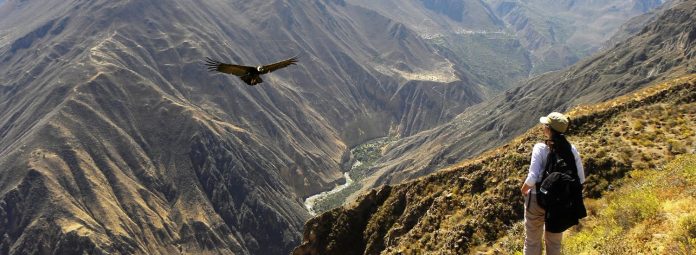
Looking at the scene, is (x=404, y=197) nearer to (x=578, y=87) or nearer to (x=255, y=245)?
(x=255, y=245)

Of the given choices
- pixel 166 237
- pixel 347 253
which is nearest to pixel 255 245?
pixel 166 237

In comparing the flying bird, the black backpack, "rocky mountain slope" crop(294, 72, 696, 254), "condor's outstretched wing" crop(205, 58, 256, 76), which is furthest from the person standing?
"rocky mountain slope" crop(294, 72, 696, 254)

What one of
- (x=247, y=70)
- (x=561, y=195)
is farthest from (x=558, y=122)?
(x=247, y=70)

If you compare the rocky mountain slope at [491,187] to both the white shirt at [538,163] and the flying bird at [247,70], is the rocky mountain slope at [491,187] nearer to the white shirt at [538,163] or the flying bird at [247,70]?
the white shirt at [538,163]

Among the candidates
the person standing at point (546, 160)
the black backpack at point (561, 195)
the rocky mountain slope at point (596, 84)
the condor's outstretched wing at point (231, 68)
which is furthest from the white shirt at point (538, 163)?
the rocky mountain slope at point (596, 84)

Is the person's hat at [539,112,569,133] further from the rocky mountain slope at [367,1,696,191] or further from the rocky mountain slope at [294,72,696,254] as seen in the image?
the rocky mountain slope at [367,1,696,191]

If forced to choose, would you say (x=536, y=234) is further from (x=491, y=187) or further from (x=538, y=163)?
(x=491, y=187)
